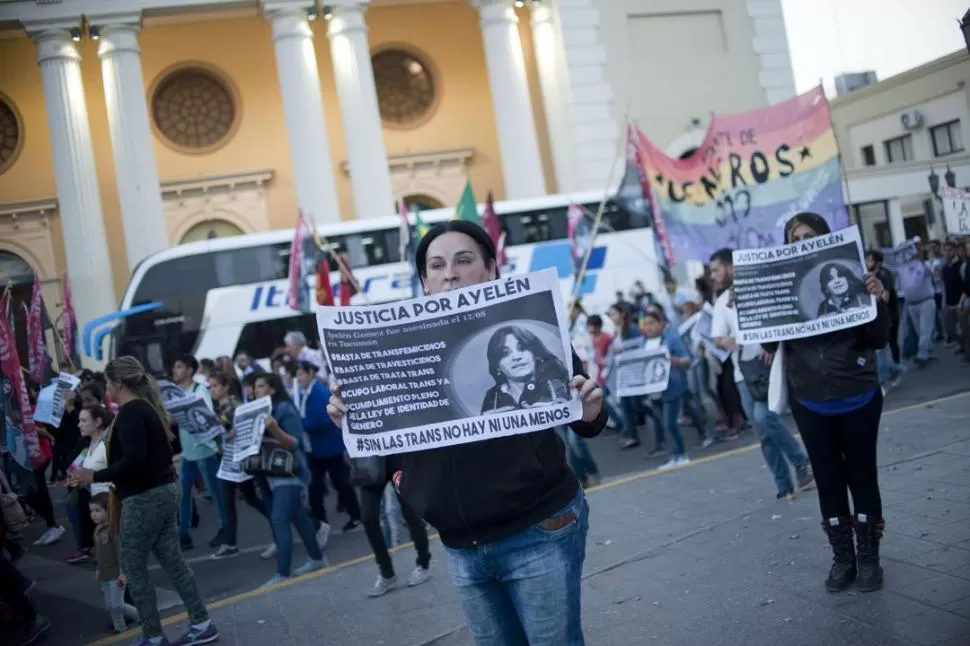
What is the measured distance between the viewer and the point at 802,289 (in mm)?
4883

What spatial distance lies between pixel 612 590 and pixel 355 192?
19.4 m

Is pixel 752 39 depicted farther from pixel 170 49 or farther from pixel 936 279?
pixel 170 49

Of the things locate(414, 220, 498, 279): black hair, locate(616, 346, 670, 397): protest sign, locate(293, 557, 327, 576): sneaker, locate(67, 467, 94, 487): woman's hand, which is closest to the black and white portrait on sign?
locate(414, 220, 498, 279): black hair

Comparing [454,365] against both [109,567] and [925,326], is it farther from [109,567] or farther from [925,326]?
[925,326]

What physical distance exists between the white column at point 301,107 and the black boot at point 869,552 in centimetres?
1967

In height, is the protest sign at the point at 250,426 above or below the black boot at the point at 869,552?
above

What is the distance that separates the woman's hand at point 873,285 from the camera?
4.54 metres

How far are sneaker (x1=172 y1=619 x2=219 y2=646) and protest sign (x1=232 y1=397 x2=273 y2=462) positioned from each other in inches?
66.3

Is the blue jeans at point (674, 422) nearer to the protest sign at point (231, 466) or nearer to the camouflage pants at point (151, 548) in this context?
the protest sign at point (231, 466)

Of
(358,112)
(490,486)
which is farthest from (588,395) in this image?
(358,112)

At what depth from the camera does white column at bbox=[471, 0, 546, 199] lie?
24938mm

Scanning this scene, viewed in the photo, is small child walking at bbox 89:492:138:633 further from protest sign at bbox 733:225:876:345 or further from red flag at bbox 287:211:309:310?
red flag at bbox 287:211:309:310

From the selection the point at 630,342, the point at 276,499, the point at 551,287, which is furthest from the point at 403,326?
the point at 630,342

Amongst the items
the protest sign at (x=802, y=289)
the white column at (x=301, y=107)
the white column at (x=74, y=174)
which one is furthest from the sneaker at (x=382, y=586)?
the white column at (x=74, y=174)
